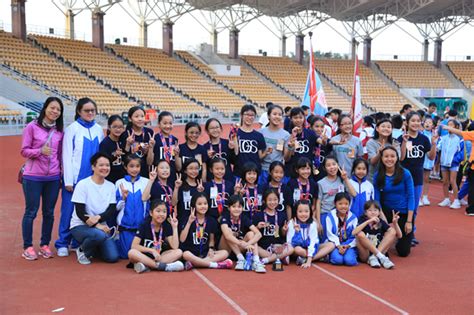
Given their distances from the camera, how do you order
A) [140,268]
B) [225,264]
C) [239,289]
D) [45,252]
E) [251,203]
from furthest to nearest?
[251,203]
[45,252]
[225,264]
[140,268]
[239,289]

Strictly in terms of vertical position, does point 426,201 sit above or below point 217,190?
below

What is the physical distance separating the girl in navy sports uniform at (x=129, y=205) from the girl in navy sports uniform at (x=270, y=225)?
1327mm

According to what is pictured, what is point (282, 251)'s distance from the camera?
571cm

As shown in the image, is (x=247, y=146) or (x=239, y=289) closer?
(x=239, y=289)

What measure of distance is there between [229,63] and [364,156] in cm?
3047

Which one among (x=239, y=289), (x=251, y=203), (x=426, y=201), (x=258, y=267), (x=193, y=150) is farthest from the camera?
(x=426, y=201)

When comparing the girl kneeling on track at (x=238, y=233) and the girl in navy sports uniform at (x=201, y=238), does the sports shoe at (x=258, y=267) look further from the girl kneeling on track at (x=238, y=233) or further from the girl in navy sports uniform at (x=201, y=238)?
the girl in navy sports uniform at (x=201, y=238)

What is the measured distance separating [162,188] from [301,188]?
1.64 m

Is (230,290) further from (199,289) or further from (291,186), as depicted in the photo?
(291,186)

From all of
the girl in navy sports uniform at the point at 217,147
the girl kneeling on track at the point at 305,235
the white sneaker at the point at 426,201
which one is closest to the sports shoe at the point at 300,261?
the girl kneeling on track at the point at 305,235

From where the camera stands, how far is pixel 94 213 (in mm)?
5648

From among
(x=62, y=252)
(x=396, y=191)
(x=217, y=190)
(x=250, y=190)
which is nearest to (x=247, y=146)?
(x=250, y=190)

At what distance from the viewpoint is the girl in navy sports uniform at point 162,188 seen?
5758 mm

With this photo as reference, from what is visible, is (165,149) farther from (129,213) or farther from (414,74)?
(414,74)
